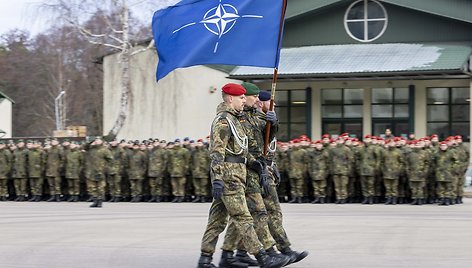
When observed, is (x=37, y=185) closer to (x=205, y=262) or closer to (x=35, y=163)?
(x=35, y=163)

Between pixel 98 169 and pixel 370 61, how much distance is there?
12716 mm

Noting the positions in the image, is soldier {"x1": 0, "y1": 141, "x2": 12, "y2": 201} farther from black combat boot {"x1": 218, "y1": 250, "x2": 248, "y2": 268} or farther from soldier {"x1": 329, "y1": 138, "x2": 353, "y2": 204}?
black combat boot {"x1": 218, "y1": 250, "x2": 248, "y2": 268}

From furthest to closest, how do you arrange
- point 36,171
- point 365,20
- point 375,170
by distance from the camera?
point 365,20 → point 36,171 → point 375,170

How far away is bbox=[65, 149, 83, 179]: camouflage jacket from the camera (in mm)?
23203

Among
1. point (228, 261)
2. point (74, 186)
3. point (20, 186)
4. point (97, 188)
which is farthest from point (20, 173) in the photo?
point (228, 261)

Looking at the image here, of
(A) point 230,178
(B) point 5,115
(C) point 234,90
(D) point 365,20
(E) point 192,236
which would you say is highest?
(D) point 365,20

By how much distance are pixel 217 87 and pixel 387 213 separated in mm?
16932

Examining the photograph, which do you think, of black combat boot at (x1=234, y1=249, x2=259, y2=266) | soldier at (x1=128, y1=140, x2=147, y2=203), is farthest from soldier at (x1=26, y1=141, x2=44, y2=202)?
black combat boot at (x1=234, y1=249, x2=259, y2=266)

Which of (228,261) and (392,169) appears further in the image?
(392,169)

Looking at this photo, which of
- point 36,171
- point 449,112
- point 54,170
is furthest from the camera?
point 449,112

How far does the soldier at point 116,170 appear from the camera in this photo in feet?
75.0

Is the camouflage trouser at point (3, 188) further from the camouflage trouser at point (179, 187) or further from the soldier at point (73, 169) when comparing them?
the camouflage trouser at point (179, 187)

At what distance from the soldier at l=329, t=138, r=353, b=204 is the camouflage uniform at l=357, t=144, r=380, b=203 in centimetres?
31

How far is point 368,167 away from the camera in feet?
69.7
